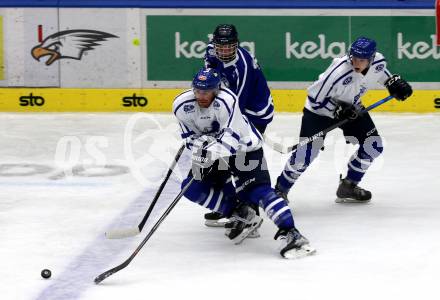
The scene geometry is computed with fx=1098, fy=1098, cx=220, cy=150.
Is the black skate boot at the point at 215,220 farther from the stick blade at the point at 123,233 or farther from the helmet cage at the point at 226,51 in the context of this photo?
the helmet cage at the point at 226,51

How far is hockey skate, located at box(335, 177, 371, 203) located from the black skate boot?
3.05 feet

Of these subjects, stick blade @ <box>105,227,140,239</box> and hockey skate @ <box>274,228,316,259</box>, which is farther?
stick blade @ <box>105,227,140,239</box>

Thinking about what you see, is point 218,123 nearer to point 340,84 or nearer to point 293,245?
point 293,245

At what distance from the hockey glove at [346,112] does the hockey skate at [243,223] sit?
39.2 inches

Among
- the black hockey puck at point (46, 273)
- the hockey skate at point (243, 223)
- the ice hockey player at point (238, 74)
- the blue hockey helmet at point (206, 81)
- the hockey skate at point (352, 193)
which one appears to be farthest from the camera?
the hockey skate at point (352, 193)

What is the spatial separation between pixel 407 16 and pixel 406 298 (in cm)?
559

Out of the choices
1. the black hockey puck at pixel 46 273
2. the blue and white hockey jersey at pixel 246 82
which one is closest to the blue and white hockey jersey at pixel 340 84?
the blue and white hockey jersey at pixel 246 82

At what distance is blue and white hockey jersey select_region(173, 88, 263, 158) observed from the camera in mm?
5562

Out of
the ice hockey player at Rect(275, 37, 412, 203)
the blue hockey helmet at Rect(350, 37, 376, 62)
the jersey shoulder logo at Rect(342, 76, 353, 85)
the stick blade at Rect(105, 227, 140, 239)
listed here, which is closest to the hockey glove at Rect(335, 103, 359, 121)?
the ice hockey player at Rect(275, 37, 412, 203)

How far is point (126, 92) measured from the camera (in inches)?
407

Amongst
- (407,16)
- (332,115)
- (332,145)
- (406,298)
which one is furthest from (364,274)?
(407,16)

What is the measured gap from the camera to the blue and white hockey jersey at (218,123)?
219 inches

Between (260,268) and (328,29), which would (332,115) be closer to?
(260,268)

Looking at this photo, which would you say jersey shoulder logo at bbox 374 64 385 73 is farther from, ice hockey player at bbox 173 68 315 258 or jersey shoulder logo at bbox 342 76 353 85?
ice hockey player at bbox 173 68 315 258
